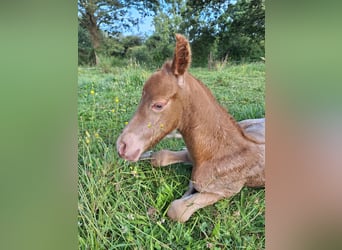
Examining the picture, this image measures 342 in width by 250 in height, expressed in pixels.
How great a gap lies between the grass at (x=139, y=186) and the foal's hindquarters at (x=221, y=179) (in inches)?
1.4

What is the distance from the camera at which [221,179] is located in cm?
187

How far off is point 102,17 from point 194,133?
81cm

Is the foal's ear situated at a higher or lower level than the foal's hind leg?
higher

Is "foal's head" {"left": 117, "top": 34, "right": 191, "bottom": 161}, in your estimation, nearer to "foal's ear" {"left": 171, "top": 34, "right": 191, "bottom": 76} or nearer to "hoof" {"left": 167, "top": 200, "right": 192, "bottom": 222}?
"foal's ear" {"left": 171, "top": 34, "right": 191, "bottom": 76}

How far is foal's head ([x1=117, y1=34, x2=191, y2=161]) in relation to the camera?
6.12 feet

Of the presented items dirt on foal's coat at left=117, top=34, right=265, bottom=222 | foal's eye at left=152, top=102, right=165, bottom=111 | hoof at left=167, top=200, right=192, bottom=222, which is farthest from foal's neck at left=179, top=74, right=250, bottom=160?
hoof at left=167, top=200, right=192, bottom=222

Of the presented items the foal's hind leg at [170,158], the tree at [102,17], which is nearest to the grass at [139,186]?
the foal's hind leg at [170,158]

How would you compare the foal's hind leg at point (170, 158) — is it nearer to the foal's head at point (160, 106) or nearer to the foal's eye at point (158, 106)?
the foal's head at point (160, 106)

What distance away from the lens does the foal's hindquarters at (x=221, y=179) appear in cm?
184

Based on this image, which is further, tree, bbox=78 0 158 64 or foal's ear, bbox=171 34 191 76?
tree, bbox=78 0 158 64

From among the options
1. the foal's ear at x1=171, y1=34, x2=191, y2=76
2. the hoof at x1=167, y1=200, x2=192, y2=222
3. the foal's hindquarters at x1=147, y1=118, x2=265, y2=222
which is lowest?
the hoof at x1=167, y1=200, x2=192, y2=222
